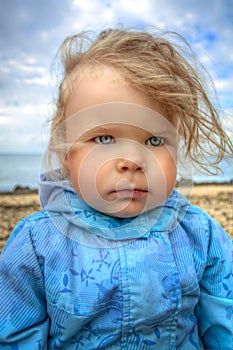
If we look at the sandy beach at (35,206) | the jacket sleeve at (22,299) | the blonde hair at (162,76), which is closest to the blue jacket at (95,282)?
the jacket sleeve at (22,299)

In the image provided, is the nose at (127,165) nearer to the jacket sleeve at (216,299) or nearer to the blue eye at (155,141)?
the blue eye at (155,141)

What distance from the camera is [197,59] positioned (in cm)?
141

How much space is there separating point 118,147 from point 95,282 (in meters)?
0.44

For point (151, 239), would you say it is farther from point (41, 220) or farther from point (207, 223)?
point (41, 220)

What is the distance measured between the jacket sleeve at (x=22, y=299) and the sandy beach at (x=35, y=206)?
149 cm

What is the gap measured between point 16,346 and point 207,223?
0.80 meters

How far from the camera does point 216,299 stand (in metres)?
1.35

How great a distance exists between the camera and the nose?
113 centimetres

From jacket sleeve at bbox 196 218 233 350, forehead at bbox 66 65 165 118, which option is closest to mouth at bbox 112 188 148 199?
forehead at bbox 66 65 165 118

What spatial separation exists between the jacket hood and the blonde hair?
25 centimetres

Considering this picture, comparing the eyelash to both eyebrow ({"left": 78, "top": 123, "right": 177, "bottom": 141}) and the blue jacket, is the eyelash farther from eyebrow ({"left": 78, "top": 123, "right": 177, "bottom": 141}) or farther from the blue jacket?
the blue jacket

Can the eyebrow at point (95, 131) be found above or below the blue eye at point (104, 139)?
above

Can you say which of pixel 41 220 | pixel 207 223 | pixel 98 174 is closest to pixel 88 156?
pixel 98 174

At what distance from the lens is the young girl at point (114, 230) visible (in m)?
1.16
